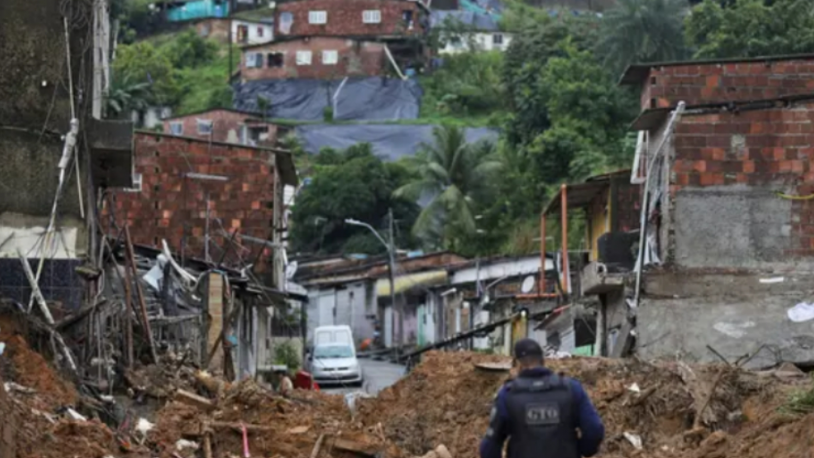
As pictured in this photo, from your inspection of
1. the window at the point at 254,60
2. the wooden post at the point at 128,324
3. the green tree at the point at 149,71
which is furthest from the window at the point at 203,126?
the wooden post at the point at 128,324

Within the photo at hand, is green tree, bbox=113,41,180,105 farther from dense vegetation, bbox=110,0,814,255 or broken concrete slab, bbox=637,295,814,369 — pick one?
broken concrete slab, bbox=637,295,814,369

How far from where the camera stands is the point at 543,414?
1165 cm

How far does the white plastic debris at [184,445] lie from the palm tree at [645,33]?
202 feet

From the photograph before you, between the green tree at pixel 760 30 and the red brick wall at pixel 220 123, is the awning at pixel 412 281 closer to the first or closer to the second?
the green tree at pixel 760 30

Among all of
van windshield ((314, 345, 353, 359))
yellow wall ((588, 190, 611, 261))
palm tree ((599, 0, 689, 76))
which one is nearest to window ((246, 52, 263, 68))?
palm tree ((599, 0, 689, 76))

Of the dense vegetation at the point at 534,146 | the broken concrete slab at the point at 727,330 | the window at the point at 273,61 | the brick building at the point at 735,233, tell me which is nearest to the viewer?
the broken concrete slab at the point at 727,330

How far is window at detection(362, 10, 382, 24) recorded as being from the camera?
120 metres

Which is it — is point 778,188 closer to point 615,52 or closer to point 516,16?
point 615,52

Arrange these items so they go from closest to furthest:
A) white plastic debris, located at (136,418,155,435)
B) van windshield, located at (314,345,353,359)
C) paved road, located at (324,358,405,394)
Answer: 1. white plastic debris, located at (136,418,155,435)
2. paved road, located at (324,358,405,394)
3. van windshield, located at (314,345,353,359)

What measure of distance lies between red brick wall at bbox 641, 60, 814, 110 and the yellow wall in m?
9.80

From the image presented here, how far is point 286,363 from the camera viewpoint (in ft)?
179

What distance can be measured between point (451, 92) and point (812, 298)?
9111 cm

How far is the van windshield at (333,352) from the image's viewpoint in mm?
54625

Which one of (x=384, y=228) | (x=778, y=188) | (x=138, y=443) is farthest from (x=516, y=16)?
(x=138, y=443)
